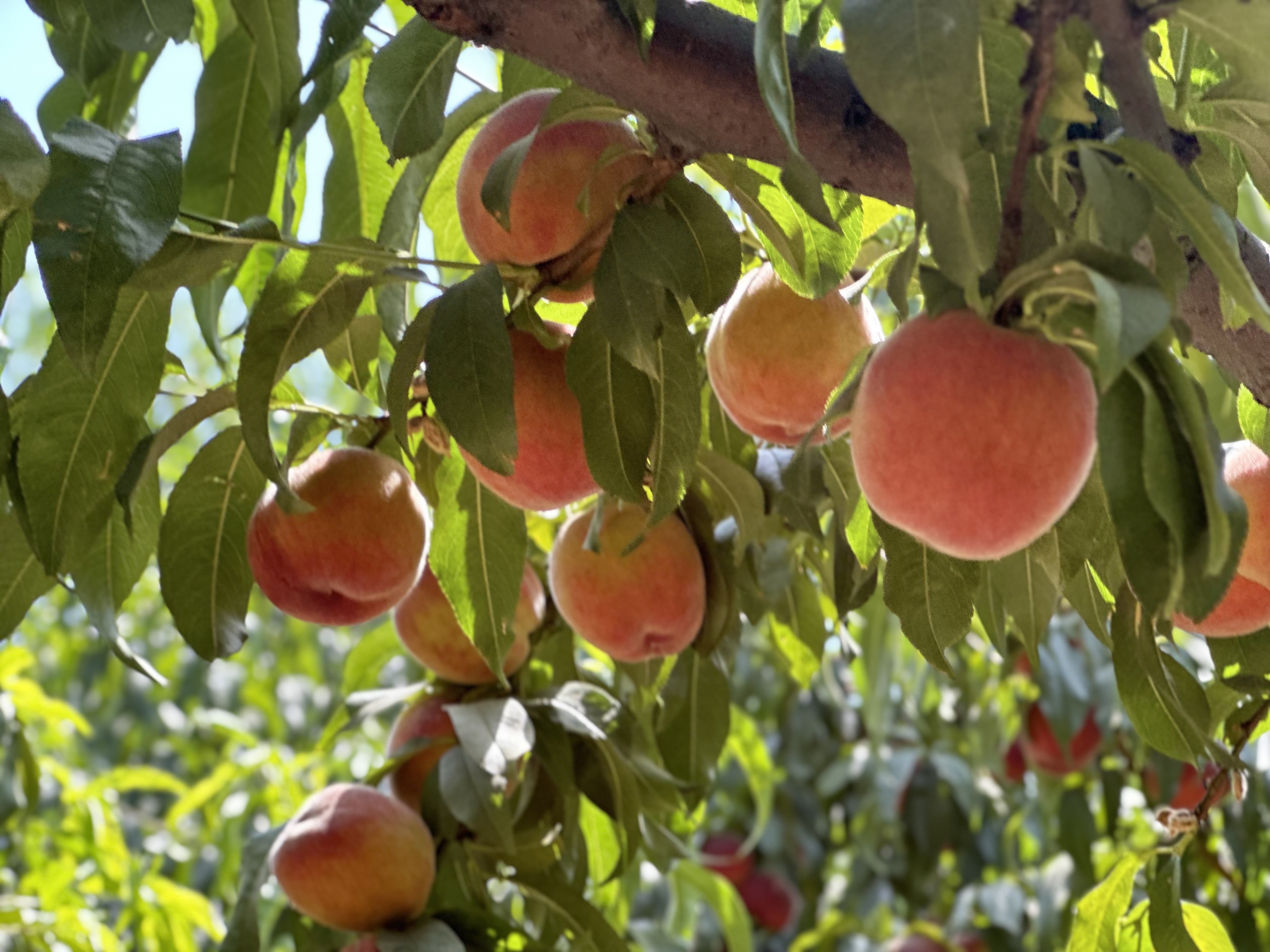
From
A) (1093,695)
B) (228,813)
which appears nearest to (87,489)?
(228,813)

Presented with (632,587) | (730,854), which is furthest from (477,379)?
(730,854)

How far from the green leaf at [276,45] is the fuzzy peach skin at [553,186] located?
204 millimetres

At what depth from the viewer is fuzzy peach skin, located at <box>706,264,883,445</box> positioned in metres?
0.85

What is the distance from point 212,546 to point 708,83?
23.2 inches

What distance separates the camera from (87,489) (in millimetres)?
879

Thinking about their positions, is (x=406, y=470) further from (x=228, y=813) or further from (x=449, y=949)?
(x=228, y=813)

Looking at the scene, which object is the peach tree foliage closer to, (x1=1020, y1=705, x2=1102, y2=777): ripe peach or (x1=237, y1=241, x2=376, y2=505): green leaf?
(x1=237, y1=241, x2=376, y2=505): green leaf

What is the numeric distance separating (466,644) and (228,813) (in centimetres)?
93

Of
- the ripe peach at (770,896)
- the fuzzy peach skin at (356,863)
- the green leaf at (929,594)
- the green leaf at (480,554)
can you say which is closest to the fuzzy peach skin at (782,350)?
the green leaf at (929,594)

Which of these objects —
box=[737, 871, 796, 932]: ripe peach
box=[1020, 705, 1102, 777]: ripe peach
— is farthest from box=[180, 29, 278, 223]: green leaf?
box=[737, 871, 796, 932]: ripe peach

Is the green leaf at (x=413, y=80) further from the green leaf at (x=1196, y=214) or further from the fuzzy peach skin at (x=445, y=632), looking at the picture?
the fuzzy peach skin at (x=445, y=632)

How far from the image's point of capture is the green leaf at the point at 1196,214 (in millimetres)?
481

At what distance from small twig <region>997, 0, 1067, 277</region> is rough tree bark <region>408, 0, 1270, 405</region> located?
162 mm

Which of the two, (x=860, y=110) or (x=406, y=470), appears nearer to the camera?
(x=860, y=110)
